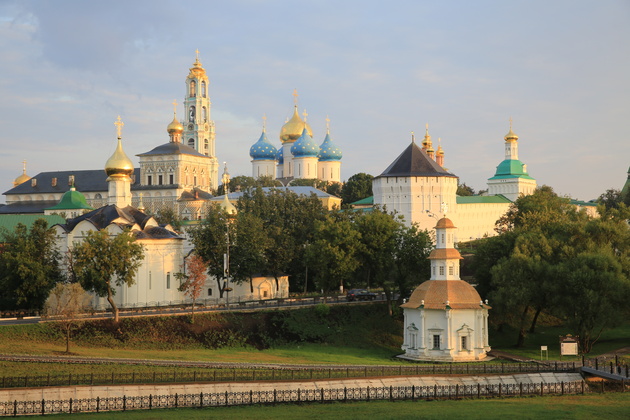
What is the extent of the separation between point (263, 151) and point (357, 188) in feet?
66.2

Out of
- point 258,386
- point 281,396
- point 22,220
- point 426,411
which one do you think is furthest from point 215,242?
point 426,411

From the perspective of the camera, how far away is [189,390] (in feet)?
120

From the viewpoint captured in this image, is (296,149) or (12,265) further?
(296,149)

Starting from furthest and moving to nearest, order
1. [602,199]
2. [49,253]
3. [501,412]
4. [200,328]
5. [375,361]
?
[602,199] < [49,253] < [200,328] < [375,361] < [501,412]

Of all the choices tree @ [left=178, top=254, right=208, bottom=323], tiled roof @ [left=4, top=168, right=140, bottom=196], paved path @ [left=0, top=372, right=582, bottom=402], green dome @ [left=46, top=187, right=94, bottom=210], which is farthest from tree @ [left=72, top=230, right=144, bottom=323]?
tiled roof @ [left=4, top=168, right=140, bottom=196]

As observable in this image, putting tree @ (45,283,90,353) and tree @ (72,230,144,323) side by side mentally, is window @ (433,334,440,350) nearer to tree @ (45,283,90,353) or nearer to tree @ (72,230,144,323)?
tree @ (72,230,144,323)

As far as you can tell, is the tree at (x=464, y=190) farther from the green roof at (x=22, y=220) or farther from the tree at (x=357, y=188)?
the green roof at (x=22, y=220)

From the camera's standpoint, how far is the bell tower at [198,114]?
136500mm

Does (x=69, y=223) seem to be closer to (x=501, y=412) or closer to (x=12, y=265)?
(x=12, y=265)

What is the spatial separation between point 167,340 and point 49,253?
41.5ft

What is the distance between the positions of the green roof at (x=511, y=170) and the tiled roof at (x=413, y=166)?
133ft

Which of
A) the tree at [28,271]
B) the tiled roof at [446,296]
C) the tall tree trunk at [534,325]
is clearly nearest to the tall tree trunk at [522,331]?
the tall tree trunk at [534,325]

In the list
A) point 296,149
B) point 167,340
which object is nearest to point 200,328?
point 167,340

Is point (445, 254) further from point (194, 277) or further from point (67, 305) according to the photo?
point (67, 305)
